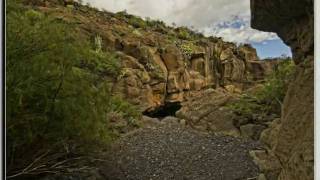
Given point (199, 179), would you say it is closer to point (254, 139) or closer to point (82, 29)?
point (254, 139)

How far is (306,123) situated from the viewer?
1951 mm

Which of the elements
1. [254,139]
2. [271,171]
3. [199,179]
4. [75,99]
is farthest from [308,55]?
[254,139]

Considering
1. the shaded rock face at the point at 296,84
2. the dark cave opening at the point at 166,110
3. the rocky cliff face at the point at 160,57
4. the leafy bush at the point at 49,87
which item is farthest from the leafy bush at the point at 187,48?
the shaded rock face at the point at 296,84

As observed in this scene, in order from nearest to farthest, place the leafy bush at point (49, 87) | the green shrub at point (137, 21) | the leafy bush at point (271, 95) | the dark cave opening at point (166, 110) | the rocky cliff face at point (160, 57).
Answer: the leafy bush at point (49, 87) → the green shrub at point (137, 21) → the leafy bush at point (271, 95) → the rocky cliff face at point (160, 57) → the dark cave opening at point (166, 110)

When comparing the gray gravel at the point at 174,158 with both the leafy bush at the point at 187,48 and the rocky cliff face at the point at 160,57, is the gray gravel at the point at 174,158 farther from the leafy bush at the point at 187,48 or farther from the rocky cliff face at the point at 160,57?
the leafy bush at the point at 187,48

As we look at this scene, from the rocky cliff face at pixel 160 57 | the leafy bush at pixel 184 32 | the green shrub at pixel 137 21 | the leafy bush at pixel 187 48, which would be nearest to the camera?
the leafy bush at pixel 184 32

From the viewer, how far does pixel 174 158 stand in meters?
3.22

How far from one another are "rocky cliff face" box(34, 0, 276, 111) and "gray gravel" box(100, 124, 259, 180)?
1.35 feet

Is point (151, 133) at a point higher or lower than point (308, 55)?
lower

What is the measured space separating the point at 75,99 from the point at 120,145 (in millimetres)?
789

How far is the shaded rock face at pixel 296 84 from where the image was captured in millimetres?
1868

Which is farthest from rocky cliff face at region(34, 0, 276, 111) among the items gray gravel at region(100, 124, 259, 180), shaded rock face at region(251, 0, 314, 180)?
gray gravel at region(100, 124, 259, 180)

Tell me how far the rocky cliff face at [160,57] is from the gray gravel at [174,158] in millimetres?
410

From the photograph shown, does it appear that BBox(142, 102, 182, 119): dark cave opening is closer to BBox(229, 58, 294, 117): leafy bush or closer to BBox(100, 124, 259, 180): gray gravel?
BBox(100, 124, 259, 180): gray gravel
